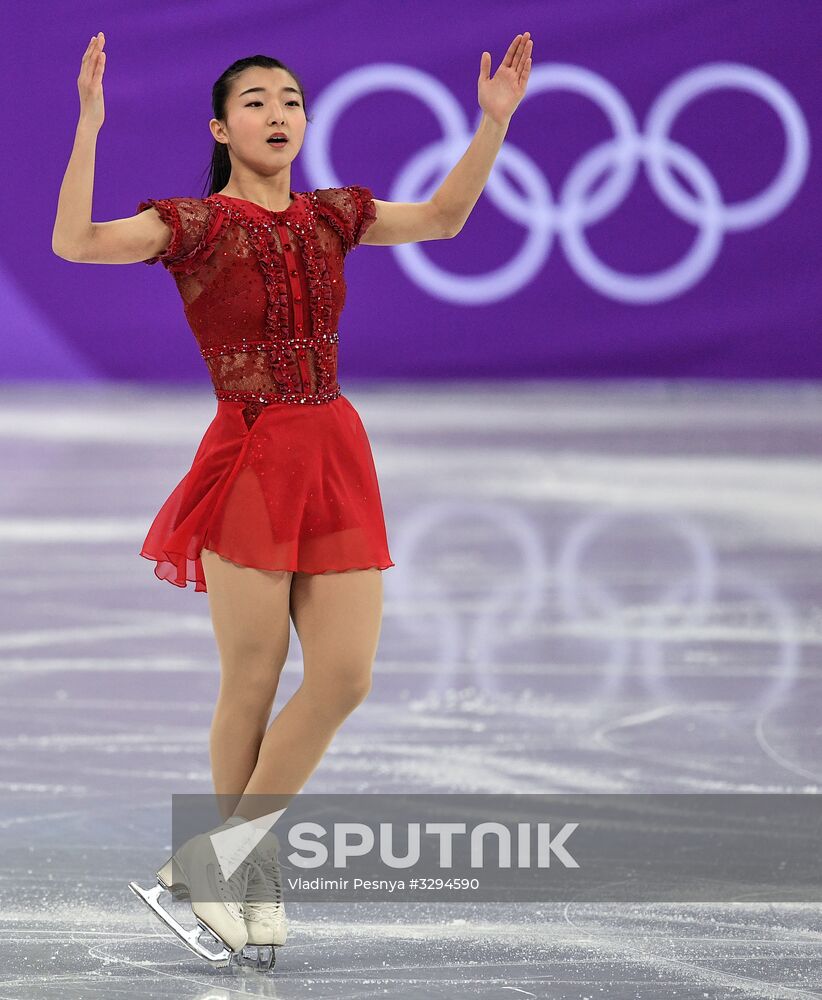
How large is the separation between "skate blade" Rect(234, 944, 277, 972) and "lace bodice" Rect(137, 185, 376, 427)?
0.92 metres

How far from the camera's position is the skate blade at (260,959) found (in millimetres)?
2873

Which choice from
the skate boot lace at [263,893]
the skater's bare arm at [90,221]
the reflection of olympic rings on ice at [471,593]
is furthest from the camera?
the reflection of olympic rings on ice at [471,593]

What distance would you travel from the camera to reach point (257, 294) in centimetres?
286

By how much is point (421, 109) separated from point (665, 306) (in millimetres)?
2508

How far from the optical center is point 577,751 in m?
4.18

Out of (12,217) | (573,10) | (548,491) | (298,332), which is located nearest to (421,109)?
(573,10)

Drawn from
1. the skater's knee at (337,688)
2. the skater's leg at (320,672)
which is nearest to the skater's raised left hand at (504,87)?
the skater's leg at (320,672)

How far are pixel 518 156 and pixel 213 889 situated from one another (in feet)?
35.7

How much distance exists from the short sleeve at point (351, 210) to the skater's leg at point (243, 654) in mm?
636

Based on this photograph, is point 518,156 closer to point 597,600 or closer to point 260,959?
point 597,600

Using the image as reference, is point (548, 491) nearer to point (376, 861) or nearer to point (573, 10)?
point (376, 861)

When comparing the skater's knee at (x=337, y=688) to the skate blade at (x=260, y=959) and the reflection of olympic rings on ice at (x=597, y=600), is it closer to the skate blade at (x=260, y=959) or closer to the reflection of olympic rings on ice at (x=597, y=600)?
the skate blade at (x=260, y=959)

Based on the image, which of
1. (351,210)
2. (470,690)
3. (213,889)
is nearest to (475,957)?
(213,889)

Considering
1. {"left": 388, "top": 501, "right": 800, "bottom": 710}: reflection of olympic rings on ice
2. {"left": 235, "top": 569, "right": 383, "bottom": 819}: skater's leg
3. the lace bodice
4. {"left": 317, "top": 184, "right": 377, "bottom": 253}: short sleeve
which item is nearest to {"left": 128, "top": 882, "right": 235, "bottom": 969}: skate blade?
{"left": 235, "top": 569, "right": 383, "bottom": 819}: skater's leg
